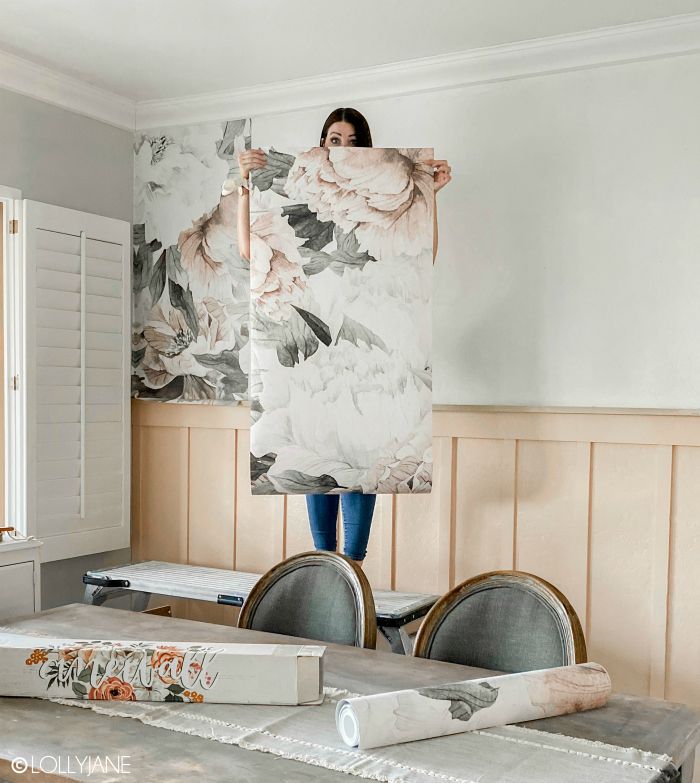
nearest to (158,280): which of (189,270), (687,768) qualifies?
(189,270)

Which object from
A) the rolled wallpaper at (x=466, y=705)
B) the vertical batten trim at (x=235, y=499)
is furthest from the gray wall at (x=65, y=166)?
the rolled wallpaper at (x=466, y=705)

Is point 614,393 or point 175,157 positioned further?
point 175,157

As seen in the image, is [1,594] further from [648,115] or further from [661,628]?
[648,115]

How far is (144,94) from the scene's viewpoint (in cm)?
362

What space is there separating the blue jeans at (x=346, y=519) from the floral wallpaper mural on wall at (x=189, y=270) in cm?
74

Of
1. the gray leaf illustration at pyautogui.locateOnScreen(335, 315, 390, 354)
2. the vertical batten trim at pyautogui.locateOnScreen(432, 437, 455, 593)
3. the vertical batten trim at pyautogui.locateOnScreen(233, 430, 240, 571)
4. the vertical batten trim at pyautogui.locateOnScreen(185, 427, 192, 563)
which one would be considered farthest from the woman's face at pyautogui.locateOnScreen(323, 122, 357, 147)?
the vertical batten trim at pyautogui.locateOnScreen(185, 427, 192, 563)

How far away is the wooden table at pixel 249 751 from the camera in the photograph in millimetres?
1221

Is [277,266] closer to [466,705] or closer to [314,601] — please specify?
[314,601]

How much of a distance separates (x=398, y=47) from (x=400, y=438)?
134 centimetres

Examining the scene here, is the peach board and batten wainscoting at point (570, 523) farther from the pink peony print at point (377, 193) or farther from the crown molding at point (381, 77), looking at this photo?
the crown molding at point (381, 77)

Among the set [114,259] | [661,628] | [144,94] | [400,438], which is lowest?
[661,628]

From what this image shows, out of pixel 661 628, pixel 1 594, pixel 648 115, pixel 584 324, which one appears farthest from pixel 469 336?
pixel 1 594

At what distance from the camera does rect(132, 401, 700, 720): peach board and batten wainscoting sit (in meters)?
2.83

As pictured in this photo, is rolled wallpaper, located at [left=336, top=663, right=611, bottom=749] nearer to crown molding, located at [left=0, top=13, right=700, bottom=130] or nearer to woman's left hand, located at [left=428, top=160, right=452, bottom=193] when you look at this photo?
woman's left hand, located at [left=428, top=160, right=452, bottom=193]
